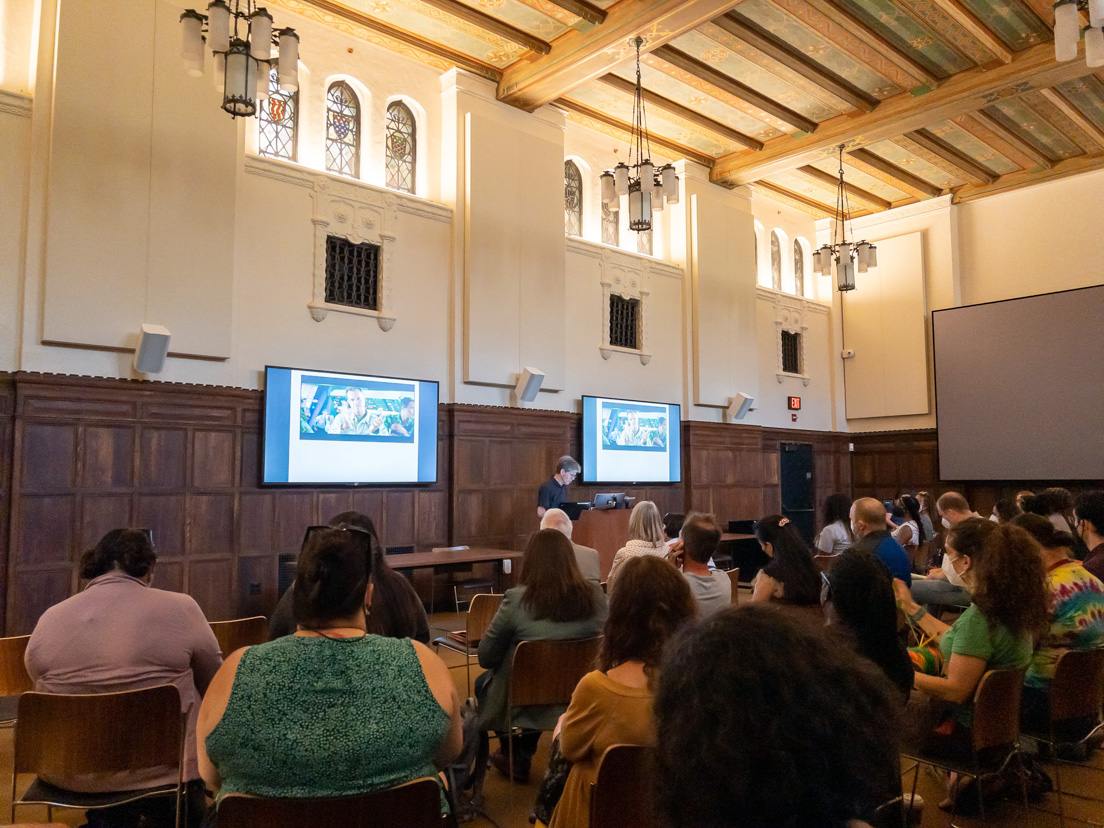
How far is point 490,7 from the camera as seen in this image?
7.65 metres

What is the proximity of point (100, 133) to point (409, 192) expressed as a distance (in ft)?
10.2

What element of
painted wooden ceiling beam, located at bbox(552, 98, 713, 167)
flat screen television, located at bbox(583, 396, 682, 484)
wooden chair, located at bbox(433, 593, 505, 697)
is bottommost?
wooden chair, located at bbox(433, 593, 505, 697)

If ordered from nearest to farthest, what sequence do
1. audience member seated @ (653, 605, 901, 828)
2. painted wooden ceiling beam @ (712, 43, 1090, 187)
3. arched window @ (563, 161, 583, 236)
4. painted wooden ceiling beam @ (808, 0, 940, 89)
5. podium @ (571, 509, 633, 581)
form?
audience member seated @ (653, 605, 901, 828) < podium @ (571, 509, 633, 581) < painted wooden ceiling beam @ (808, 0, 940, 89) < painted wooden ceiling beam @ (712, 43, 1090, 187) < arched window @ (563, 161, 583, 236)

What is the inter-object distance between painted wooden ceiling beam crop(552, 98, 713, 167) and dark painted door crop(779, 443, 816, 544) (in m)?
4.97

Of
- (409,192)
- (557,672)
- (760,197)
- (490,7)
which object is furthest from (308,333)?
(760,197)

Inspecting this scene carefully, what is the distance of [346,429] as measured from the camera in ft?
24.3

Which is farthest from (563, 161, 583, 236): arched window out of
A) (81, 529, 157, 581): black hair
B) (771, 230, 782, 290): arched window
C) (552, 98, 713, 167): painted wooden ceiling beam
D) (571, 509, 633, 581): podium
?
(81, 529, 157, 581): black hair

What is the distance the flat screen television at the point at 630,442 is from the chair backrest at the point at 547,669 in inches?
250

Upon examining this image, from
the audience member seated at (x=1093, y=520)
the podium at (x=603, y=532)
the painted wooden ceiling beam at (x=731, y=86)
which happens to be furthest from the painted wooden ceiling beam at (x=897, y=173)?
the audience member seated at (x=1093, y=520)

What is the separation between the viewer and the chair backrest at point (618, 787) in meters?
1.82

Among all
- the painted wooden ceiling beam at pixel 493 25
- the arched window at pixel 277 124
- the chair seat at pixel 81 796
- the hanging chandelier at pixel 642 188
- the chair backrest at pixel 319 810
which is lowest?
the chair seat at pixel 81 796

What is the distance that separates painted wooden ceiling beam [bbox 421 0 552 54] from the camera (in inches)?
297

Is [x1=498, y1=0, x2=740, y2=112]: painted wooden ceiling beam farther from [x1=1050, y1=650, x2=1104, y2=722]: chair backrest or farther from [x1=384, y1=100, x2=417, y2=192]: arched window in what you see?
[x1=1050, y1=650, x2=1104, y2=722]: chair backrest

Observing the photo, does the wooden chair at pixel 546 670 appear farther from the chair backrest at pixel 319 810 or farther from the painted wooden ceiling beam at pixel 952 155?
the painted wooden ceiling beam at pixel 952 155
